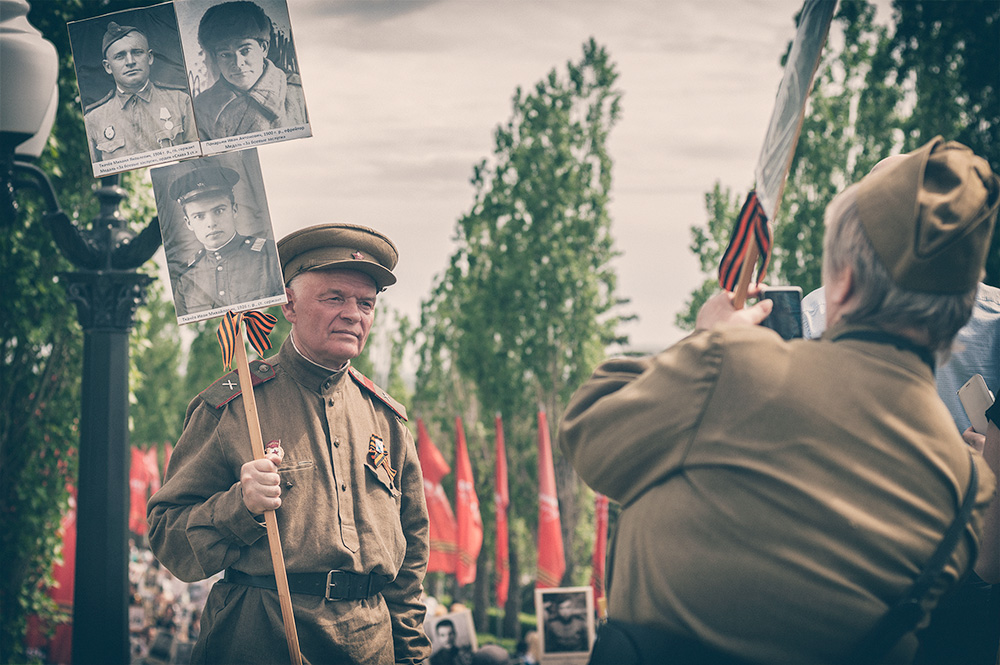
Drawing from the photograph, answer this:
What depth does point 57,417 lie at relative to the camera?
30.5 ft

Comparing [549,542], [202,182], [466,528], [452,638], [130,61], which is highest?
[130,61]

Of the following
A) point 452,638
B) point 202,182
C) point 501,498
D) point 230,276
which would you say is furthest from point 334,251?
point 501,498

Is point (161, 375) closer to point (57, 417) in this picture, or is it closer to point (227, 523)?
point (57, 417)

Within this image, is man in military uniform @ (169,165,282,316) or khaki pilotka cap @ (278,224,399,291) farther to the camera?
khaki pilotka cap @ (278,224,399,291)

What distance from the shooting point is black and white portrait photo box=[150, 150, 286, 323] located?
123 inches

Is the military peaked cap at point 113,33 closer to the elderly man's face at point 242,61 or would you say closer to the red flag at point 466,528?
the elderly man's face at point 242,61

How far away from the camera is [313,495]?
3055mm

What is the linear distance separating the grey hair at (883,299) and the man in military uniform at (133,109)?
2.24 metres

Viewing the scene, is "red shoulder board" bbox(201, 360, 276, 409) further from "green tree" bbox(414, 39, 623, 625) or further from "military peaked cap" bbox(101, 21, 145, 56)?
"green tree" bbox(414, 39, 623, 625)

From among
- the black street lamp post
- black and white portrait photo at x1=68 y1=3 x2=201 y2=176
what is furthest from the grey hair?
the black street lamp post

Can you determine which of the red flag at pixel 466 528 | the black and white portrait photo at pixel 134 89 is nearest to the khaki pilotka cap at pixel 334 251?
the black and white portrait photo at pixel 134 89

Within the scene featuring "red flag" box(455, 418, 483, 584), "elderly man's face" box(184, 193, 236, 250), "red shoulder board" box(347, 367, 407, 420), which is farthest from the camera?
"red flag" box(455, 418, 483, 584)

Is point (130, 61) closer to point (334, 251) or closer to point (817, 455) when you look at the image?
point (334, 251)

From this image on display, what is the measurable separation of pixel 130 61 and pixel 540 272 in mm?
18003
